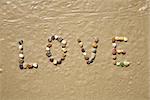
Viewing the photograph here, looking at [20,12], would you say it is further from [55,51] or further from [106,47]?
[106,47]

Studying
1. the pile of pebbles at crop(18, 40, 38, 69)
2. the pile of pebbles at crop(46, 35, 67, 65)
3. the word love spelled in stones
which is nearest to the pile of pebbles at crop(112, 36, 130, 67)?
the word love spelled in stones

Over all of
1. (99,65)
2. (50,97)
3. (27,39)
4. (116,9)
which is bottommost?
(50,97)

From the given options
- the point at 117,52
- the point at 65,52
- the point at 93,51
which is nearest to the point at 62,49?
the point at 65,52

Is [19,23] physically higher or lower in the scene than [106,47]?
higher

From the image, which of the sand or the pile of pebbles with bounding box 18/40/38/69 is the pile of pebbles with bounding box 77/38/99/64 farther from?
the pile of pebbles with bounding box 18/40/38/69

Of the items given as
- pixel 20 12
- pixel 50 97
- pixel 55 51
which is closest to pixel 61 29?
pixel 55 51

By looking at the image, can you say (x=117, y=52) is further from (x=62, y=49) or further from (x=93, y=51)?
(x=62, y=49)

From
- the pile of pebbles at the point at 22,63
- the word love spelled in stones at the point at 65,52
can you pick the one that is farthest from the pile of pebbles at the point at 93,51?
the pile of pebbles at the point at 22,63

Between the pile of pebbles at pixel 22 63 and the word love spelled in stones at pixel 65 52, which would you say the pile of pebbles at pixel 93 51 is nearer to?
the word love spelled in stones at pixel 65 52
